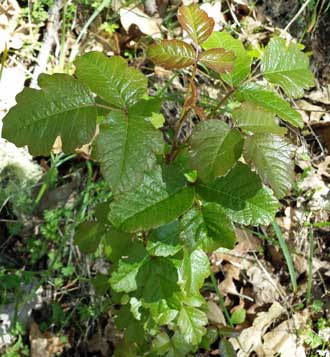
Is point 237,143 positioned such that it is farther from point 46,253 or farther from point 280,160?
point 46,253

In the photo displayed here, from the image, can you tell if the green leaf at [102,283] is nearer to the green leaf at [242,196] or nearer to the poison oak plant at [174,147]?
the poison oak plant at [174,147]

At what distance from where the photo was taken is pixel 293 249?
2463mm

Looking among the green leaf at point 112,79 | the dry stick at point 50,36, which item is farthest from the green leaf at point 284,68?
the dry stick at point 50,36

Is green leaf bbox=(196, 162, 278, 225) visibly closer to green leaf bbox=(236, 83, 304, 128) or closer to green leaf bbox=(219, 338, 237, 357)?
green leaf bbox=(236, 83, 304, 128)

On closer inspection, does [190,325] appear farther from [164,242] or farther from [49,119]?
[49,119]

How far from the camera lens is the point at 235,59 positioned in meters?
1.16

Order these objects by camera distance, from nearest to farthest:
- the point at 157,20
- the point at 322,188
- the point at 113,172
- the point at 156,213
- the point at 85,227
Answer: the point at 113,172
the point at 156,213
the point at 85,227
the point at 322,188
the point at 157,20

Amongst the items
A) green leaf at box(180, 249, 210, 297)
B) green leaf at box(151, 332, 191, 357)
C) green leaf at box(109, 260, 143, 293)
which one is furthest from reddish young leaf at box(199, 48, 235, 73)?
green leaf at box(151, 332, 191, 357)

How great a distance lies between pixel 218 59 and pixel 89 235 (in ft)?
2.47

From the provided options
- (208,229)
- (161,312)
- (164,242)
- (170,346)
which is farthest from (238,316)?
(208,229)

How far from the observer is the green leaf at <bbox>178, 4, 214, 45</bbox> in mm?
1096

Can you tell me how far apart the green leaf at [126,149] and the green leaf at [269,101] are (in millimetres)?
286

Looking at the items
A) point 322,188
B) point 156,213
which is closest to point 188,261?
point 156,213

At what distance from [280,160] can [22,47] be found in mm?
1906
